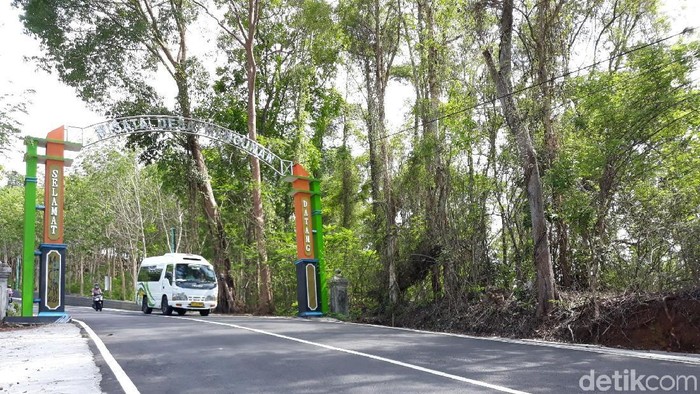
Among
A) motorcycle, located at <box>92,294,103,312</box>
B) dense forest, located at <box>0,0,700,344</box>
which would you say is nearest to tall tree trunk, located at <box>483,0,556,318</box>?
dense forest, located at <box>0,0,700,344</box>

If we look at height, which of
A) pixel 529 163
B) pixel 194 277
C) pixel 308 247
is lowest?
pixel 194 277

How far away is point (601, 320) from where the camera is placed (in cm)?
1169

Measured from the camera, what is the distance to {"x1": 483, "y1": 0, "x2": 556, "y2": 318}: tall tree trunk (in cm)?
1309

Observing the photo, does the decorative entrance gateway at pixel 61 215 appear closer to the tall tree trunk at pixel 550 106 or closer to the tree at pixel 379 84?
the tree at pixel 379 84

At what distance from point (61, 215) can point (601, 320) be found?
48.2 feet

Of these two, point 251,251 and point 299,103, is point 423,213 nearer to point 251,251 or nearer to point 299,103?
point 251,251

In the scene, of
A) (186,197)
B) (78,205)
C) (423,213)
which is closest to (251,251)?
(186,197)

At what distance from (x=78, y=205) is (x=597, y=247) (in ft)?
124

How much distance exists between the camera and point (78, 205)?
1649 inches

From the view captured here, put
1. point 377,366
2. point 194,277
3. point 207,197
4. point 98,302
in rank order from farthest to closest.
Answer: point 98,302
point 207,197
point 194,277
point 377,366

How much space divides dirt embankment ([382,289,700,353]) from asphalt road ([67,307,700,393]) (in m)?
2.08

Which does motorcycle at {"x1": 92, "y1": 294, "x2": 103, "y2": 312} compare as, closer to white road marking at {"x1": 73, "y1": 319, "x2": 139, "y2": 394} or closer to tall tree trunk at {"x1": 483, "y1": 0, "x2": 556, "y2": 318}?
white road marking at {"x1": 73, "y1": 319, "x2": 139, "y2": 394}

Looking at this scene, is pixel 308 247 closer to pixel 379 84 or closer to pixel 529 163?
pixel 379 84

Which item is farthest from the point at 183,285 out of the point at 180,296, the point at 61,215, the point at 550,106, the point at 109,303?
the point at 109,303
